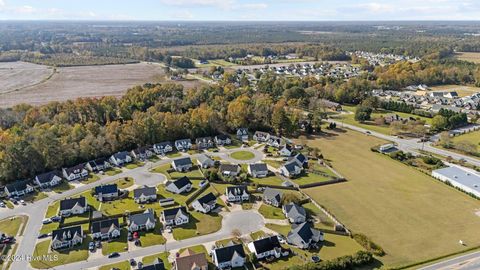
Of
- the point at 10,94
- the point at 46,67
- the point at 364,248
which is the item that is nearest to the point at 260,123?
the point at 364,248

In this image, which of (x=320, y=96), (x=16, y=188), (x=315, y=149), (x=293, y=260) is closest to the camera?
(x=293, y=260)

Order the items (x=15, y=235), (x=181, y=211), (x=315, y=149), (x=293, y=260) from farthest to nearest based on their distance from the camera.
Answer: (x=315, y=149) < (x=181, y=211) < (x=15, y=235) < (x=293, y=260)

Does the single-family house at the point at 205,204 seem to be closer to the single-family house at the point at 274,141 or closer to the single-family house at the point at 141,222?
the single-family house at the point at 141,222

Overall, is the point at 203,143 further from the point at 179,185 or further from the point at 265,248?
the point at 265,248

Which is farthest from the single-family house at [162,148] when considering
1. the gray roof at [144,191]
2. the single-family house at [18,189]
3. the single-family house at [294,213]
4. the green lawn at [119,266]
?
the green lawn at [119,266]

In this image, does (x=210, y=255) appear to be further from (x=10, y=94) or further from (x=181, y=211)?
(x=10, y=94)

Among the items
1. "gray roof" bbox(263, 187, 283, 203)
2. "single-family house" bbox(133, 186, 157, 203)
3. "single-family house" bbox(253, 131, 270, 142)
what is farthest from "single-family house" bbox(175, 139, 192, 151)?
"gray roof" bbox(263, 187, 283, 203)

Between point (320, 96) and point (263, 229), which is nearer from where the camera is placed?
point (263, 229)
